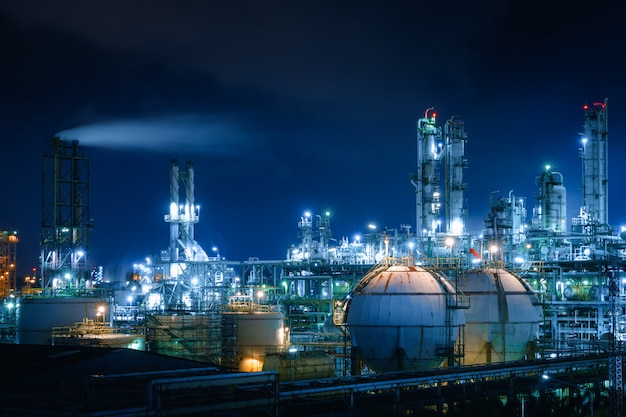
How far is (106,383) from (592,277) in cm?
4831

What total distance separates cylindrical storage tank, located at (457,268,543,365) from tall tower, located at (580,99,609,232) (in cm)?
3172

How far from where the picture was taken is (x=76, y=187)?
180 ft

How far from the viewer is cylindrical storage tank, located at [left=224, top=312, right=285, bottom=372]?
45750 millimetres

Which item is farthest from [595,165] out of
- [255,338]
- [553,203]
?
[255,338]

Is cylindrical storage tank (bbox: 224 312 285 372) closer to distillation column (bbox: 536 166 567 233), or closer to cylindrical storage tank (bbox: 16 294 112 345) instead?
cylindrical storage tank (bbox: 16 294 112 345)

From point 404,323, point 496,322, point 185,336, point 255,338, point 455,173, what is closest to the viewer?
point 404,323

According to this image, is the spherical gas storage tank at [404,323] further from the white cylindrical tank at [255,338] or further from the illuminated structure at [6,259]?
the illuminated structure at [6,259]

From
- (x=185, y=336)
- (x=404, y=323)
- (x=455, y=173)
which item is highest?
(x=455, y=173)

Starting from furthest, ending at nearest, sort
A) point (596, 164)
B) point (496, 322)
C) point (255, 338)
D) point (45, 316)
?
point (596, 164) → point (45, 316) → point (255, 338) → point (496, 322)

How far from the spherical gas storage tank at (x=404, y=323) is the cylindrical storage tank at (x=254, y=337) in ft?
39.8

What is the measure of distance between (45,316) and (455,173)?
121ft

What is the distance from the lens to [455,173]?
69812mm

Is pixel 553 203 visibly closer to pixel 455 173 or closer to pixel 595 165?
pixel 595 165

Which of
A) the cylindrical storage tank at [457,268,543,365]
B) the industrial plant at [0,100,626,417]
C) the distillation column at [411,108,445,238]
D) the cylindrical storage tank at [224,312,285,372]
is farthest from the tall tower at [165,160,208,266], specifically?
the cylindrical storage tank at [457,268,543,365]
